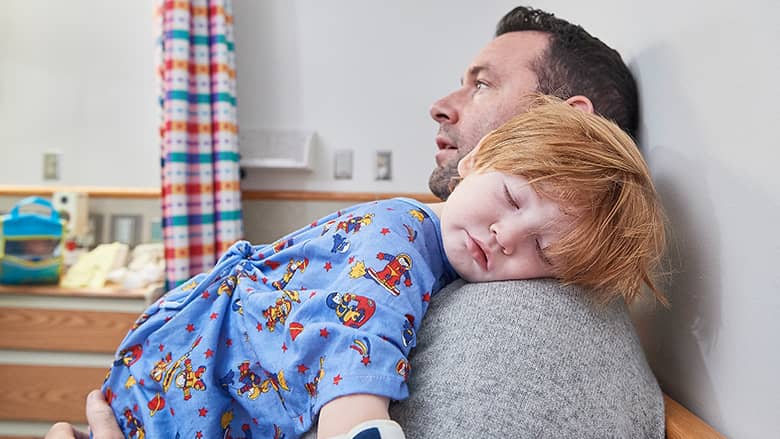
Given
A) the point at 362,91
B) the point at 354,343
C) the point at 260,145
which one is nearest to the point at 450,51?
the point at 362,91

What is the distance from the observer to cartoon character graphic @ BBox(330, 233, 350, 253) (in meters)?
0.85

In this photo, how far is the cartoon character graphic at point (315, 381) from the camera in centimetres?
71

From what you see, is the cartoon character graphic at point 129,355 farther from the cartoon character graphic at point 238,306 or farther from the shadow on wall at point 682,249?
the shadow on wall at point 682,249

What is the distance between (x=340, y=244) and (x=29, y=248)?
2087mm

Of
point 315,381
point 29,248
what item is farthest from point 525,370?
point 29,248

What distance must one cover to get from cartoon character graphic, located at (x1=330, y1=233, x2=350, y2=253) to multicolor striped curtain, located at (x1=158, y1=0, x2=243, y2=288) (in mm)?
1790

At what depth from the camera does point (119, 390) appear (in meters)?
1.05

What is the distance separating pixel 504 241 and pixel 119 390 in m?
0.71

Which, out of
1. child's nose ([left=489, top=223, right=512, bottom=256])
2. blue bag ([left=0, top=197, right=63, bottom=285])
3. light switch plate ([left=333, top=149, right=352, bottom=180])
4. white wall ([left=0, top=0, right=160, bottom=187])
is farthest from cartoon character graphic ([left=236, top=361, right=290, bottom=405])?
white wall ([left=0, top=0, right=160, bottom=187])

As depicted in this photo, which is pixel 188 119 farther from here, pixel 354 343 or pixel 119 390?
pixel 354 343

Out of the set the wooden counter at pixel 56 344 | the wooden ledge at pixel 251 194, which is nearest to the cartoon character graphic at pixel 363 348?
the wooden counter at pixel 56 344

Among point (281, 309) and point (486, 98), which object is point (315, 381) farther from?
point (486, 98)

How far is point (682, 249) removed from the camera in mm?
910

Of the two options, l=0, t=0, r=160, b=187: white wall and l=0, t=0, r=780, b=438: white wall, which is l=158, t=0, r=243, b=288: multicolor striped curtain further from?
l=0, t=0, r=160, b=187: white wall
